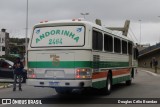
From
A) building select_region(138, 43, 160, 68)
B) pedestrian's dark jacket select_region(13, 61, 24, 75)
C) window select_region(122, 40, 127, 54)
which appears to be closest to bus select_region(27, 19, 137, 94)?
pedestrian's dark jacket select_region(13, 61, 24, 75)

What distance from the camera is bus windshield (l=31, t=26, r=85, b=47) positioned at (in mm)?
15234

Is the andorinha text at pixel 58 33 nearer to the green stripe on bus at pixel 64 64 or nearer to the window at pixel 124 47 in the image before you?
the green stripe on bus at pixel 64 64

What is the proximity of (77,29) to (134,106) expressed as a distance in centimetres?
357

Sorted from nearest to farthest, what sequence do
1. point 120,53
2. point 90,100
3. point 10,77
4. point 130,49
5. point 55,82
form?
point 55,82 → point 90,100 → point 120,53 → point 130,49 → point 10,77

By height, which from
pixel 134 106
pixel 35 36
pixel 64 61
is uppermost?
pixel 35 36

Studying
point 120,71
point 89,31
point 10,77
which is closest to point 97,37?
point 89,31

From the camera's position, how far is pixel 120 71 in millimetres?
20984

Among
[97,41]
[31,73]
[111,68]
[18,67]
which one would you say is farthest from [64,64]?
[18,67]

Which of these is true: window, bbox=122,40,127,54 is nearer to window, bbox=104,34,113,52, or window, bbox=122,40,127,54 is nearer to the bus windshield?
window, bbox=104,34,113,52

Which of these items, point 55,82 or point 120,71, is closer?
point 55,82

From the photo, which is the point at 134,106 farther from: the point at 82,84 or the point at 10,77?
the point at 10,77

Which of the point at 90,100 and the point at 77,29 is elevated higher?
the point at 77,29

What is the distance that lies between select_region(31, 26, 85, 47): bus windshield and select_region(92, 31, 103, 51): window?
0.70 metres

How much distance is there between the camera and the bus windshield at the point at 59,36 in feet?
50.0
